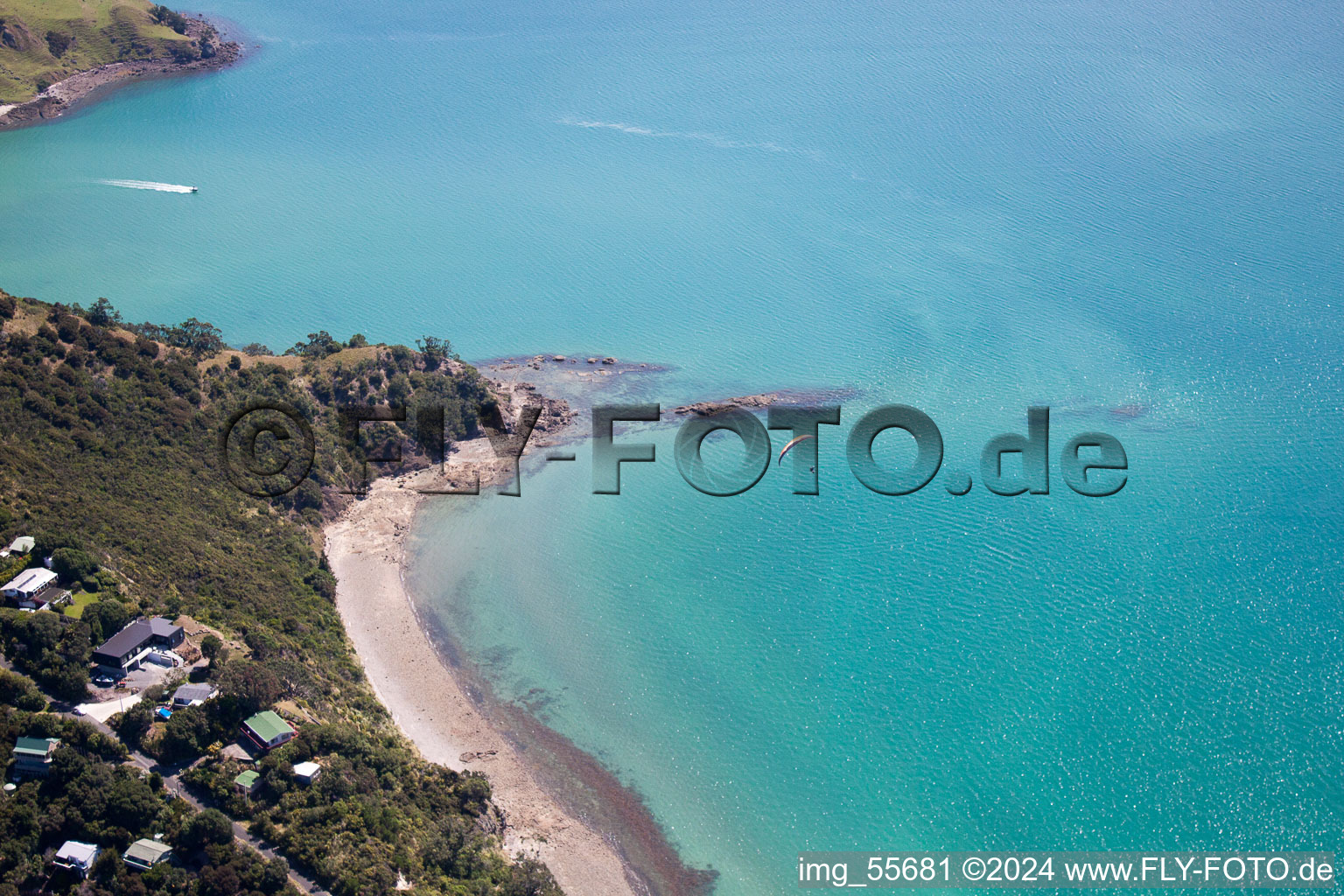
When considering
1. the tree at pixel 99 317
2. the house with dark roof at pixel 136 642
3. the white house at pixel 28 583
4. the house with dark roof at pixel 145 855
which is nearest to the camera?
the house with dark roof at pixel 145 855

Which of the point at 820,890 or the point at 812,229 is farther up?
the point at 812,229

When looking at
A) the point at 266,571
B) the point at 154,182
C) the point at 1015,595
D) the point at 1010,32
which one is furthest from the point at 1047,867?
the point at 1010,32

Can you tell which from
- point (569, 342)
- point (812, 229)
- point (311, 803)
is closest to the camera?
point (311, 803)

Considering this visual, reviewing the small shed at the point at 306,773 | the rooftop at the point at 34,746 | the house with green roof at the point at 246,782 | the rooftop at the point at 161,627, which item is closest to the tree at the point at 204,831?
the house with green roof at the point at 246,782

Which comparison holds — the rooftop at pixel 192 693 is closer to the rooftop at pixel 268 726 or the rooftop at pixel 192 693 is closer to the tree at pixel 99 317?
the rooftop at pixel 268 726

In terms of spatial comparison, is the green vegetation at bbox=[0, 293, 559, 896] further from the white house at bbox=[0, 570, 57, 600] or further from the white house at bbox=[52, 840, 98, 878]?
the white house at bbox=[0, 570, 57, 600]

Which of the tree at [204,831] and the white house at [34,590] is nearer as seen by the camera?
the tree at [204,831]

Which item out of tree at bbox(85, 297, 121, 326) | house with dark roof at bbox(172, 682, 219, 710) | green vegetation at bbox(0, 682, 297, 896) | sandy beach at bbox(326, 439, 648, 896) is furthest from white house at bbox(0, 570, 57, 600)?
tree at bbox(85, 297, 121, 326)

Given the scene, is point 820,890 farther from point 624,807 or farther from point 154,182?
point 154,182
